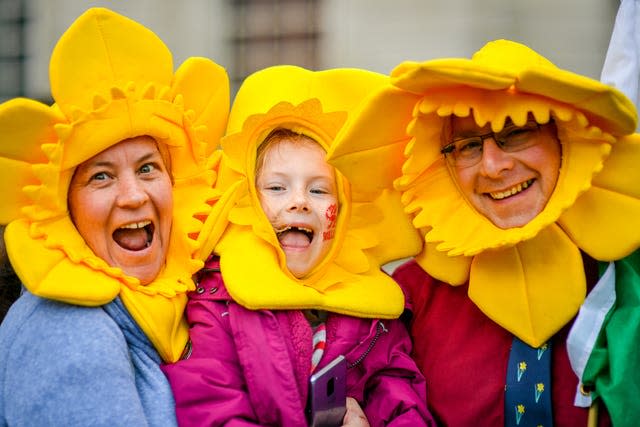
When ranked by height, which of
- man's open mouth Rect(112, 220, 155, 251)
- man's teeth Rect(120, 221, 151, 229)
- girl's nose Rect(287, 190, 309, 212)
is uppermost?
girl's nose Rect(287, 190, 309, 212)

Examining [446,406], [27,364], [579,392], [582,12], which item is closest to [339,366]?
[446,406]

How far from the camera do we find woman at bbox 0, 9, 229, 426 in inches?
72.7

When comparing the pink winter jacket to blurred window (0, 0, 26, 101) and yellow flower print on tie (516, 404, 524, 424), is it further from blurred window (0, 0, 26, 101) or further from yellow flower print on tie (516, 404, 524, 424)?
blurred window (0, 0, 26, 101)

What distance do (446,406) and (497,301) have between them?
32 centimetres

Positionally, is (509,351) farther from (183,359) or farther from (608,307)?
(183,359)

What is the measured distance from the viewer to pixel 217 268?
2182 mm

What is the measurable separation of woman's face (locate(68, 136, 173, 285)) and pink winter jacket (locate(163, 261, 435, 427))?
178mm

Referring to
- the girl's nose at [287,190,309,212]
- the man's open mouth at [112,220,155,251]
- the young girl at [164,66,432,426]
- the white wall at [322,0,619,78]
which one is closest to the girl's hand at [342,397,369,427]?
the young girl at [164,66,432,426]

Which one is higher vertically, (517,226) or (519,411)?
(517,226)

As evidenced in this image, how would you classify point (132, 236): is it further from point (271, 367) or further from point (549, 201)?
point (549, 201)

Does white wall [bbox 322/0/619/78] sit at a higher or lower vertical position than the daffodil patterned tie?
higher

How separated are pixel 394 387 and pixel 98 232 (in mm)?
843

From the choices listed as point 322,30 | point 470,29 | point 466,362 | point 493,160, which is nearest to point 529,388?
point 466,362

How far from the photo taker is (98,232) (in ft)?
6.62
